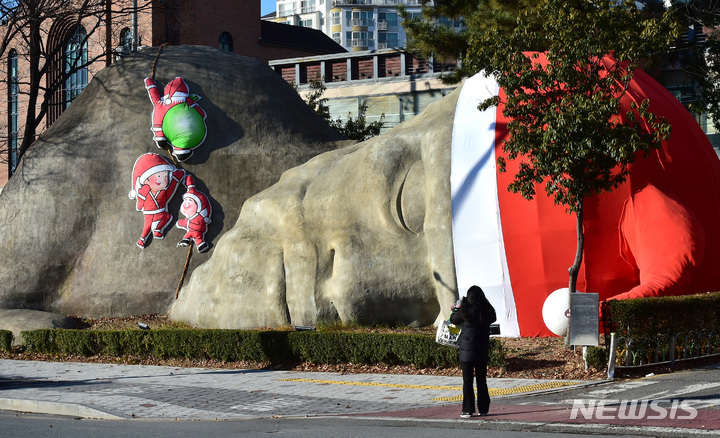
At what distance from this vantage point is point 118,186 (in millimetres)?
25594

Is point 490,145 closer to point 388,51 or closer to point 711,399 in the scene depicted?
point 711,399

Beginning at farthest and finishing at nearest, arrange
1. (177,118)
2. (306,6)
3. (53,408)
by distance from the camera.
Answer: (306,6) < (177,118) < (53,408)

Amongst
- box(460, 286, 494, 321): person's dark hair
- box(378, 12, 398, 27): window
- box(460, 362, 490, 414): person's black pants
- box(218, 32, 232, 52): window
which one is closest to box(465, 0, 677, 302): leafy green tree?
box(460, 286, 494, 321): person's dark hair

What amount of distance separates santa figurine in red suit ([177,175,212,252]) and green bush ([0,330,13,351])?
5641mm

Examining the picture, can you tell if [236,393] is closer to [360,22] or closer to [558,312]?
[558,312]

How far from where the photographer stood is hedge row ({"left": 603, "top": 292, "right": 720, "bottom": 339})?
1331 cm

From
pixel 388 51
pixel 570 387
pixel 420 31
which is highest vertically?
pixel 388 51

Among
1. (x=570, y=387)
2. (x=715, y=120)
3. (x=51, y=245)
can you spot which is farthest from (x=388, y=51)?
(x=570, y=387)

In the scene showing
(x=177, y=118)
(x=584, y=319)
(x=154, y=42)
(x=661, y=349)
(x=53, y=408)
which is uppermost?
(x=154, y=42)

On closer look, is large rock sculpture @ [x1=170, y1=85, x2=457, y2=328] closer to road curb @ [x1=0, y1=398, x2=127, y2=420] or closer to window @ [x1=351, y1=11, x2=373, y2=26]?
road curb @ [x1=0, y1=398, x2=127, y2=420]

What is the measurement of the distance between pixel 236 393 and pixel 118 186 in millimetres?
14028

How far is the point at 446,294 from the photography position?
720 inches

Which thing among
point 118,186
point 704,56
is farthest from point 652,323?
point 704,56

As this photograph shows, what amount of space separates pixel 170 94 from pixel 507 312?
13.2m
